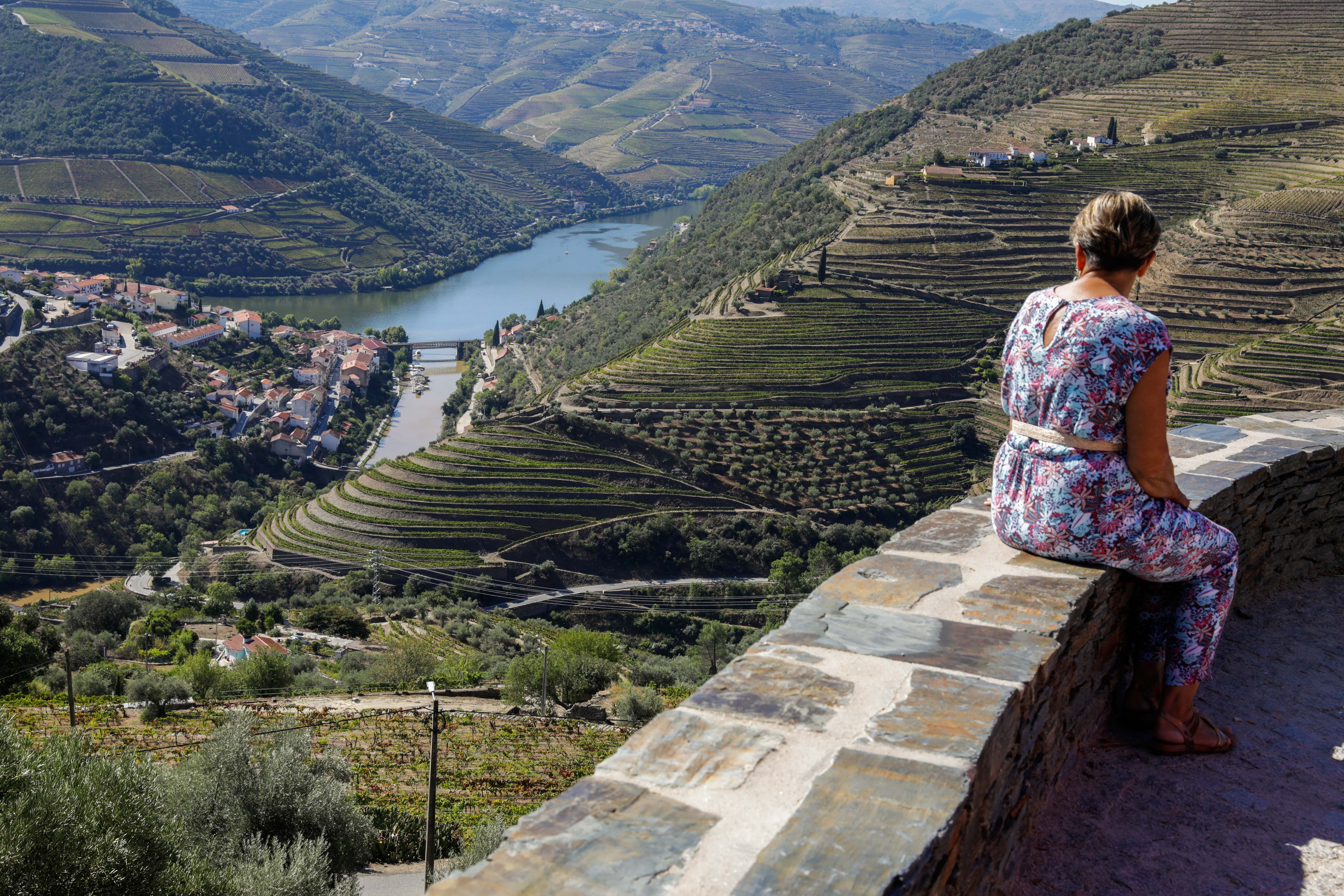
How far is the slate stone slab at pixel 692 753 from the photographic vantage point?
128 cm

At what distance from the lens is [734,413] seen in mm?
33156

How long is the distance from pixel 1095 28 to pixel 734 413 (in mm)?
43826

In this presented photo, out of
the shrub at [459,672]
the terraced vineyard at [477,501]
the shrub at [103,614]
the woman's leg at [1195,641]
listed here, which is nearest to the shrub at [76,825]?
the woman's leg at [1195,641]

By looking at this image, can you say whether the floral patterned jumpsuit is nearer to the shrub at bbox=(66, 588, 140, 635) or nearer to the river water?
the shrub at bbox=(66, 588, 140, 635)

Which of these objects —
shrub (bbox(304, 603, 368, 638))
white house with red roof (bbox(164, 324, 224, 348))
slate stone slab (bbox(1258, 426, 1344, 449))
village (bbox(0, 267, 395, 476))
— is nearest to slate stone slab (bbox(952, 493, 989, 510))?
slate stone slab (bbox(1258, 426, 1344, 449))

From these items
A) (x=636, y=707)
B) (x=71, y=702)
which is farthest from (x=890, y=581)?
(x=636, y=707)

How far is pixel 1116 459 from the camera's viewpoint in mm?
2049

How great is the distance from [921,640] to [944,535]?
70 cm

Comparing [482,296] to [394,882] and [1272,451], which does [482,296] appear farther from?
[1272,451]

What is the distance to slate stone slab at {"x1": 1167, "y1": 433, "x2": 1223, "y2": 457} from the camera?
3068 millimetres

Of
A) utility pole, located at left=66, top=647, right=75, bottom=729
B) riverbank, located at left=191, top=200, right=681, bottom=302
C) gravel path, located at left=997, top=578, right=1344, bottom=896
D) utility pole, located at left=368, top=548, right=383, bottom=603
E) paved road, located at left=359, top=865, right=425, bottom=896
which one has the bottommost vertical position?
utility pole, located at left=368, top=548, right=383, bottom=603

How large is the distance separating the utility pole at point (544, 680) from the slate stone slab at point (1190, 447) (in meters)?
9.43

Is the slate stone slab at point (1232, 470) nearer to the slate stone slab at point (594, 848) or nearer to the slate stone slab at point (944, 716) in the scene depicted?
the slate stone slab at point (944, 716)

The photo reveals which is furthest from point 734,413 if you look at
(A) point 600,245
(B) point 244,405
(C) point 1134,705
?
(A) point 600,245
